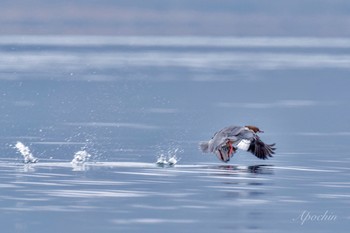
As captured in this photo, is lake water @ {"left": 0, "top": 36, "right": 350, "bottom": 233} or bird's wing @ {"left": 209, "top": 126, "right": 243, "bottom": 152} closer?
lake water @ {"left": 0, "top": 36, "right": 350, "bottom": 233}

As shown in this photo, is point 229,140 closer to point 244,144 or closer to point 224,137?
point 224,137

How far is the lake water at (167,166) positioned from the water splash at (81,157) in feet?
0.50

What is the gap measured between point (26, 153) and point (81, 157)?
2.53 feet

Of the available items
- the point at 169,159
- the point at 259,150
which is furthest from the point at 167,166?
the point at 259,150

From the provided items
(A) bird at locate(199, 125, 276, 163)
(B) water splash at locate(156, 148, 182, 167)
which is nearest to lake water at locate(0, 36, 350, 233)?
(B) water splash at locate(156, 148, 182, 167)

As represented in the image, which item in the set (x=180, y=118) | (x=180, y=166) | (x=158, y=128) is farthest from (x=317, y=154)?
(x=180, y=118)

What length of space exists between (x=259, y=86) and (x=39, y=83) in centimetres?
655

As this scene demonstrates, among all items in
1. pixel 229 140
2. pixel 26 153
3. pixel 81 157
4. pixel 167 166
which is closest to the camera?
pixel 229 140

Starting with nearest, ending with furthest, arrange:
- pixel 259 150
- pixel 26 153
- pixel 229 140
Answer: pixel 229 140, pixel 259 150, pixel 26 153

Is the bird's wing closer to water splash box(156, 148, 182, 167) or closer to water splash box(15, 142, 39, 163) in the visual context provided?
water splash box(156, 148, 182, 167)

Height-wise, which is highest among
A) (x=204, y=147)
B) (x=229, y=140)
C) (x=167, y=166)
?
(x=204, y=147)

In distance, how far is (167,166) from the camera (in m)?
23.1

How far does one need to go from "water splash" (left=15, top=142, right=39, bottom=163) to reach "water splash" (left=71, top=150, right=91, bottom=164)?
54 centimetres

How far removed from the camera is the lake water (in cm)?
1802
